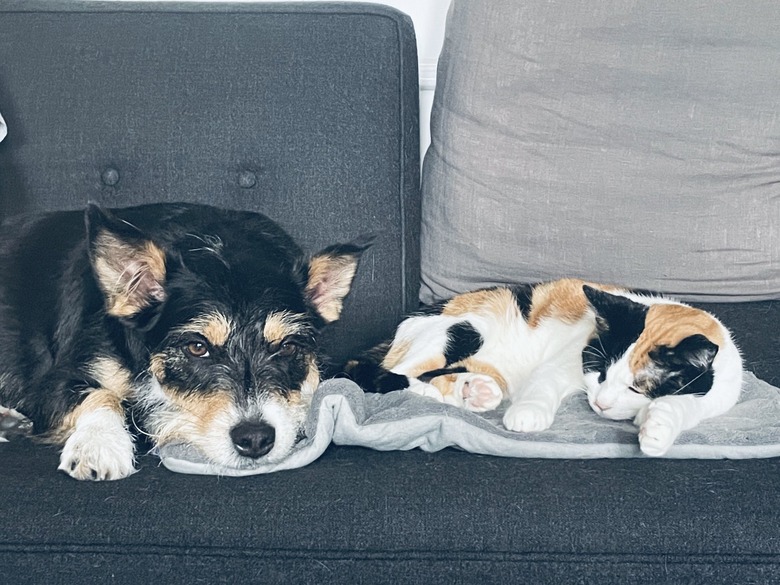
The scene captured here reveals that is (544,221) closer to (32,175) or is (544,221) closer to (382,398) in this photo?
(382,398)

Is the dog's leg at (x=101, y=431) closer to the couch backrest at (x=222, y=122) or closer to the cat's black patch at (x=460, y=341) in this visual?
the couch backrest at (x=222, y=122)

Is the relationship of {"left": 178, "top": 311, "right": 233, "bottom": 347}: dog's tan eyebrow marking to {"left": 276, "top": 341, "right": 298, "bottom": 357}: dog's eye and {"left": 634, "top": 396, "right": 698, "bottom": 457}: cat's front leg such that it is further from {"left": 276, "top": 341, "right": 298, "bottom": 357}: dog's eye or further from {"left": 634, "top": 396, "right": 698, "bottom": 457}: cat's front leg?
{"left": 634, "top": 396, "right": 698, "bottom": 457}: cat's front leg

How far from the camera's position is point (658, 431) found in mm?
1591

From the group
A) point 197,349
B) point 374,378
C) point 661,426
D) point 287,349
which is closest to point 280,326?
point 287,349

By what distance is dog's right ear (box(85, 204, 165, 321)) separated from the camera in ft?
5.32

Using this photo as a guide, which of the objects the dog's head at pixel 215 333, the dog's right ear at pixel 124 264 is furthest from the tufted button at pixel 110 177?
the dog's right ear at pixel 124 264

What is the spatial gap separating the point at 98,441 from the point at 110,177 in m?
0.87

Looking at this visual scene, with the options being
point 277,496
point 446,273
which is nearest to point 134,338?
point 277,496

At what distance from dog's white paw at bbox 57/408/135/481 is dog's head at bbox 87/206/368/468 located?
88 millimetres

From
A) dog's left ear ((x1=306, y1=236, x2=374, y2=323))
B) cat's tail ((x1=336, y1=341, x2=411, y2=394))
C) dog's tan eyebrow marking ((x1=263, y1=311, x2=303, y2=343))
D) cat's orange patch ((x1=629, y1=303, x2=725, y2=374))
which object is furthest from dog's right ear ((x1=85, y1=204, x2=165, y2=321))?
cat's orange patch ((x1=629, y1=303, x2=725, y2=374))

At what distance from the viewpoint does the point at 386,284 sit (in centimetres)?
229

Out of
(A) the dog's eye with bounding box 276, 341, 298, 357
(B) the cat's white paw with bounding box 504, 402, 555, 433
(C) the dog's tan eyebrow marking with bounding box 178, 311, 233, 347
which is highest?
(C) the dog's tan eyebrow marking with bounding box 178, 311, 233, 347

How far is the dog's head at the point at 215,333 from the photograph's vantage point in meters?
1.63

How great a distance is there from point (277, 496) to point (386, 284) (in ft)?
2.99
